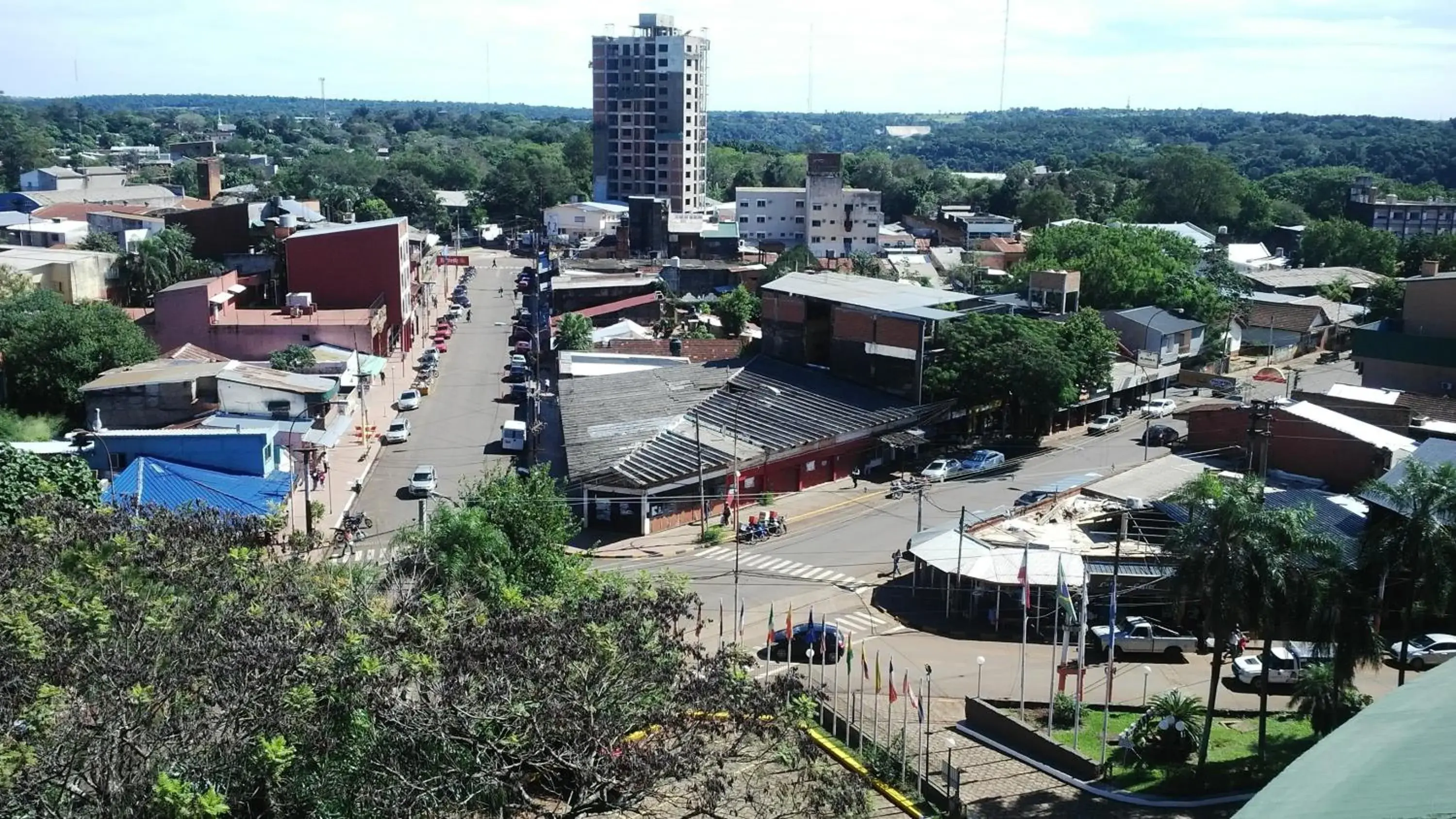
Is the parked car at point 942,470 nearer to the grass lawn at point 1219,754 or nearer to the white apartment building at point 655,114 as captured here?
the grass lawn at point 1219,754

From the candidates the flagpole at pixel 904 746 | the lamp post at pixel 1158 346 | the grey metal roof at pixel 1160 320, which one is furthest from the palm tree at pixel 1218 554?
the grey metal roof at pixel 1160 320

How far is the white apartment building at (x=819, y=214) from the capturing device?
9450 cm

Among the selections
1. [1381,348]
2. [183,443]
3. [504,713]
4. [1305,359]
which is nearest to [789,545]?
[183,443]

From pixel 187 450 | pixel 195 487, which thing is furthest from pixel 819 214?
pixel 195 487

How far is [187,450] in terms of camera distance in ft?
115

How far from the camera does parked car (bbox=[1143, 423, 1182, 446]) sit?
44.4m

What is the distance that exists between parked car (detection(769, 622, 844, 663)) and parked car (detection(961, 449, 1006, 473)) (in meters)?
15.1

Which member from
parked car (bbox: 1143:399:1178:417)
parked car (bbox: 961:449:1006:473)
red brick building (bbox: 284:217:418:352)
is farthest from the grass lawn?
red brick building (bbox: 284:217:418:352)

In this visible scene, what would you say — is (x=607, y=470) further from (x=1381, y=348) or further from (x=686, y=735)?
(x=1381, y=348)

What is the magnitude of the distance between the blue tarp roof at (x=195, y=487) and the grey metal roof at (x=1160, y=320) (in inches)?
1481

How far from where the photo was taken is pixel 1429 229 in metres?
105

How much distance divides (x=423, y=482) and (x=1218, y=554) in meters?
25.3

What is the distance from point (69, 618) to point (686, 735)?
334 inches

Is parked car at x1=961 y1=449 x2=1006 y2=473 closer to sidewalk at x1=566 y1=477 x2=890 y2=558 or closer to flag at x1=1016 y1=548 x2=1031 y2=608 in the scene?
sidewalk at x1=566 y1=477 x2=890 y2=558
